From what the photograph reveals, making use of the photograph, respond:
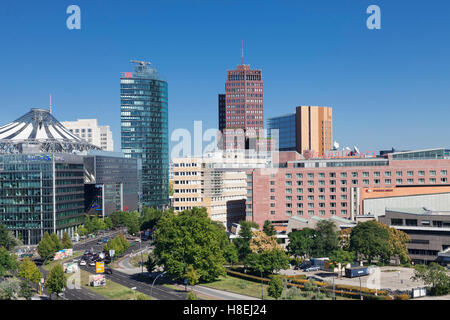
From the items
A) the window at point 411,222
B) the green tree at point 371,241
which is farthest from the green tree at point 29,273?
the window at point 411,222

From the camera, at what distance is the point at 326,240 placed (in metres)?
89.8

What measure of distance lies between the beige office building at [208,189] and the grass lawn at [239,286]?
5391cm

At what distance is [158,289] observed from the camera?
7194cm

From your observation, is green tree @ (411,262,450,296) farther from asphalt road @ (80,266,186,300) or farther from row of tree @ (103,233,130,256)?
row of tree @ (103,233,130,256)

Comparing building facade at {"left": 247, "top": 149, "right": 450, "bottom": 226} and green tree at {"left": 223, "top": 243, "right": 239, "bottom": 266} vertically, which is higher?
building facade at {"left": 247, "top": 149, "right": 450, "bottom": 226}

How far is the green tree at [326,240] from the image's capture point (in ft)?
293

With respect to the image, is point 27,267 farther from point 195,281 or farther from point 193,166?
point 193,166

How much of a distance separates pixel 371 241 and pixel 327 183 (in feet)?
116

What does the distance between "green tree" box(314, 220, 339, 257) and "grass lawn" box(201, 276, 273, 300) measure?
18.4m

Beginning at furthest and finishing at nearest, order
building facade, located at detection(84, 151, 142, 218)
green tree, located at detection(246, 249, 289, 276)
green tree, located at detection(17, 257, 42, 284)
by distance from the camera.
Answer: building facade, located at detection(84, 151, 142, 218)
green tree, located at detection(246, 249, 289, 276)
green tree, located at detection(17, 257, 42, 284)

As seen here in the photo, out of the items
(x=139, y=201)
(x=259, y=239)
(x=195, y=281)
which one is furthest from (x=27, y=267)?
(x=139, y=201)

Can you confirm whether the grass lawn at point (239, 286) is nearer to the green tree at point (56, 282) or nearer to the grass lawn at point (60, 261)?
the green tree at point (56, 282)

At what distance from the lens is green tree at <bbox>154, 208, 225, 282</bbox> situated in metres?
74.1

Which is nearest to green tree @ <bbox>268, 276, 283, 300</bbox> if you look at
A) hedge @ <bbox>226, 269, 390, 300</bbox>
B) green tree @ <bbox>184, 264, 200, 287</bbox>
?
hedge @ <bbox>226, 269, 390, 300</bbox>
